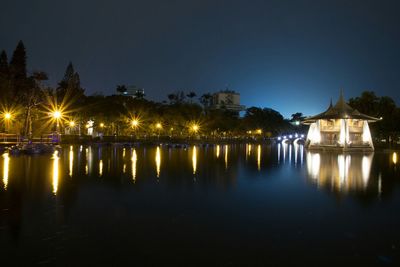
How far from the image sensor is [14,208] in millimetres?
9289

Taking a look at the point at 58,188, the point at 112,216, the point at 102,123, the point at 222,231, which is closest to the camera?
the point at 222,231

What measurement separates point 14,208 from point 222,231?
5.41m

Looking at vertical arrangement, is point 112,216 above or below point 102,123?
below

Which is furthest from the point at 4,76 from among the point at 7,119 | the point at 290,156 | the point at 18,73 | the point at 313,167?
the point at 313,167

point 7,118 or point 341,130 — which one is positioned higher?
point 7,118

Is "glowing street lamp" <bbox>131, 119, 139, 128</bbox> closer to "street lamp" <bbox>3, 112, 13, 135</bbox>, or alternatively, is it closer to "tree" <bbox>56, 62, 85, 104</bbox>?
"tree" <bbox>56, 62, 85, 104</bbox>

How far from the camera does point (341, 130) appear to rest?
53.4m

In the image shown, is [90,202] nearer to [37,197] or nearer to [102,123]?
[37,197]

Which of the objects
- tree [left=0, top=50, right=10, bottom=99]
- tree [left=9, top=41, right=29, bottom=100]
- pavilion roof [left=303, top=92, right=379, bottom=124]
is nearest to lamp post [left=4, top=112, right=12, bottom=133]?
tree [left=0, top=50, right=10, bottom=99]

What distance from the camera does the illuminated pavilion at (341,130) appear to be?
172 ft

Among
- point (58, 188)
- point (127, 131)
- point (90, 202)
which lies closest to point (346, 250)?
point (90, 202)

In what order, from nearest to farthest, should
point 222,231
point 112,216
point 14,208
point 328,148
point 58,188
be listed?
1. point 222,231
2. point 112,216
3. point 14,208
4. point 58,188
5. point 328,148

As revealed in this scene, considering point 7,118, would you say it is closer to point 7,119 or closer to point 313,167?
point 7,119

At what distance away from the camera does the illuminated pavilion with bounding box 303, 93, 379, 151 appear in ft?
172
